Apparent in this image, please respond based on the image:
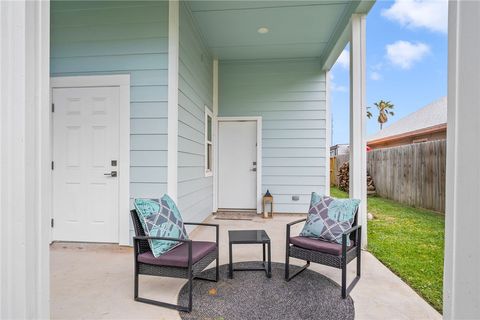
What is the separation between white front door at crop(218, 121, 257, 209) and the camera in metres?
5.93

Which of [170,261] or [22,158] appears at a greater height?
[22,158]

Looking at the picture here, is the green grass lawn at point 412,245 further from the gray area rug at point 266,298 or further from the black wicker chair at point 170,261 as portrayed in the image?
the black wicker chair at point 170,261

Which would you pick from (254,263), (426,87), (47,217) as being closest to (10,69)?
(47,217)

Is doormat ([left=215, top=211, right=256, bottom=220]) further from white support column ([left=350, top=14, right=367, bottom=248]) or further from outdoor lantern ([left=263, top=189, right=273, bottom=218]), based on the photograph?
white support column ([left=350, top=14, right=367, bottom=248])

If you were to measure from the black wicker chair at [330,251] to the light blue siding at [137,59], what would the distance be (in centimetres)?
175

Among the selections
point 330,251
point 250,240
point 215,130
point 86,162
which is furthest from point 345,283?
point 215,130

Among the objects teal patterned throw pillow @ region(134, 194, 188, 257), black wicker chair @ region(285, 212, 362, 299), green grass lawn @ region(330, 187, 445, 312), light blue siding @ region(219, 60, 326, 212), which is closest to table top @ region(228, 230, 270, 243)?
black wicker chair @ region(285, 212, 362, 299)

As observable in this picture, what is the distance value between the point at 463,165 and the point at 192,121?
3845 mm

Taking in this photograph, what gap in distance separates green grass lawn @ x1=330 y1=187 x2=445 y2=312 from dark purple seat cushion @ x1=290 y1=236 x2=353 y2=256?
2.53ft

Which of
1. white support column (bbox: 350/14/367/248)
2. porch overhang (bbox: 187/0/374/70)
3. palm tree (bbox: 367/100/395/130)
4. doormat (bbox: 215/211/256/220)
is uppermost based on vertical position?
palm tree (bbox: 367/100/395/130)

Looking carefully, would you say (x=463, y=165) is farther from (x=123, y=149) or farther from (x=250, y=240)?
(x=123, y=149)

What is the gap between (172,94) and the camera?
3410 millimetres

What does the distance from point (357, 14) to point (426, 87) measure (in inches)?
451

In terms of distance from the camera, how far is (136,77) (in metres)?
3.45
